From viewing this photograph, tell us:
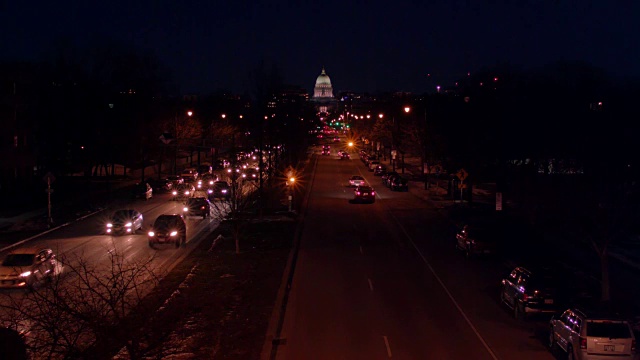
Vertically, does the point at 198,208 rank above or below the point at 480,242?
below

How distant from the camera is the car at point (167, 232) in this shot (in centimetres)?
3175

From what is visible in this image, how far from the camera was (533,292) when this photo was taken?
20.1 metres

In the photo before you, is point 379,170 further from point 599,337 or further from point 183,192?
point 599,337

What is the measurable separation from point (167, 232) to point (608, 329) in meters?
21.1

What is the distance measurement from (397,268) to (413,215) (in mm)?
19035

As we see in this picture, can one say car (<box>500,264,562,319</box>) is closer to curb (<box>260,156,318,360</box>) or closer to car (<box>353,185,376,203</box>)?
curb (<box>260,156,318,360</box>)

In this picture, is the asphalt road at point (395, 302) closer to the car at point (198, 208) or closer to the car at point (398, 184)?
the car at point (198, 208)

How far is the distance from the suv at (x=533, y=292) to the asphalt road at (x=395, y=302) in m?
0.42

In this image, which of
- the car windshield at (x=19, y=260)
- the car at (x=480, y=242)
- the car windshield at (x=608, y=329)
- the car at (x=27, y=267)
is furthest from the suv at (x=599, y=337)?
the car windshield at (x=19, y=260)

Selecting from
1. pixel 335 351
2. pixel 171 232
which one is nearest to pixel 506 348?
pixel 335 351

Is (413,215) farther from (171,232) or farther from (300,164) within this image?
(300,164)

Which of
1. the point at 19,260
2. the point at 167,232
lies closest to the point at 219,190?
the point at 167,232

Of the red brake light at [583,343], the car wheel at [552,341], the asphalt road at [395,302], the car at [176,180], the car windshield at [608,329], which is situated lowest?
the asphalt road at [395,302]

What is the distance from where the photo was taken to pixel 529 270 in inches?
834
